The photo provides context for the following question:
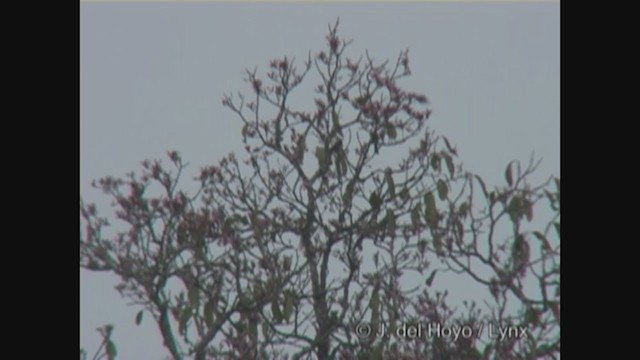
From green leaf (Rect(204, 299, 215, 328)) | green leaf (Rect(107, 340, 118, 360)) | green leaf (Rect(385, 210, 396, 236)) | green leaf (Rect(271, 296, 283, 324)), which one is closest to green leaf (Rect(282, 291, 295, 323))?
green leaf (Rect(271, 296, 283, 324))

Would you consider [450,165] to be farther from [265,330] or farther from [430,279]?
[265,330]

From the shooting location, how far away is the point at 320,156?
1.77 m

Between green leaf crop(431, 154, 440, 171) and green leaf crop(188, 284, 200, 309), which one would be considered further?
green leaf crop(431, 154, 440, 171)

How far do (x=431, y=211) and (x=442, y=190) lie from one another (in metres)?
0.06

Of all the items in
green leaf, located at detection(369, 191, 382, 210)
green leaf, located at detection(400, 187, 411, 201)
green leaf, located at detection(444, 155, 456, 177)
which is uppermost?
green leaf, located at detection(444, 155, 456, 177)

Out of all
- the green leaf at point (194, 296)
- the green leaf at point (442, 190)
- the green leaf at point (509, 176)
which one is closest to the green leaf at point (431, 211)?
the green leaf at point (442, 190)

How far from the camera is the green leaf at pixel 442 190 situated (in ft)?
5.55

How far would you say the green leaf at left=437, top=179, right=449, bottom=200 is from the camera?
1691 mm

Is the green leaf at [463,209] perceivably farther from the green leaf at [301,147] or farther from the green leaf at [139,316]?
the green leaf at [139,316]

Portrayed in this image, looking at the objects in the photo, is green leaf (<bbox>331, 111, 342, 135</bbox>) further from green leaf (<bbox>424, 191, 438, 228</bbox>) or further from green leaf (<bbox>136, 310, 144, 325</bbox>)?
green leaf (<bbox>136, 310, 144, 325</bbox>)

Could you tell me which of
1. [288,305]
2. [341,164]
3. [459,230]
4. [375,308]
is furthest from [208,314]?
[459,230]

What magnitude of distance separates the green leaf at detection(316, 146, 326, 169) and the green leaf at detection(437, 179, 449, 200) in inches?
11.1

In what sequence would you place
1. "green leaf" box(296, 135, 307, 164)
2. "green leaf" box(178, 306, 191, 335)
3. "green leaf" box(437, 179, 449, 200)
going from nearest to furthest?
1. "green leaf" box(178, 306, 191, 335)
2. "green leaf" box(437, 179, 449, 200)
3. "green leaf" box(296, 135, 307, 164)
